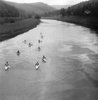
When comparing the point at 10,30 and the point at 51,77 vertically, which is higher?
the point at 51,77

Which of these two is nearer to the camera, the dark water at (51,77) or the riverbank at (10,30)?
the dark water at (51,77)

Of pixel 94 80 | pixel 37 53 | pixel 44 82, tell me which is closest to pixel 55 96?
pixel 44 82

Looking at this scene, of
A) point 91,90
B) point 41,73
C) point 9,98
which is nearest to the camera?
point 9,98

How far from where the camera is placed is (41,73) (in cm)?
3025

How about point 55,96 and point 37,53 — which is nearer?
point 55,96

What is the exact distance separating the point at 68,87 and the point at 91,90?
2842 mm

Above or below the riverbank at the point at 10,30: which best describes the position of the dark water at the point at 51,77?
above

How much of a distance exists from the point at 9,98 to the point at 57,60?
17.2 m

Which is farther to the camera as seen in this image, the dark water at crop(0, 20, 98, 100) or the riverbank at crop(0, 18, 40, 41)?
the riverbank at crop(0, 18, 40, 41)

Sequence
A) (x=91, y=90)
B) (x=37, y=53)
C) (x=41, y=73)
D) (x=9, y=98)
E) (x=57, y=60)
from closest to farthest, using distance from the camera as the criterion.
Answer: (x=9, y=98), (x=91, y=90), (x=41, y=73), (x=57, y=60), (x=37, y=53)

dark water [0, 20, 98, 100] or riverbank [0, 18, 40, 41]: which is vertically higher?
dark water [0, 20, 98, 100]

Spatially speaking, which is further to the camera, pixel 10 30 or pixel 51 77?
pixel 10 30

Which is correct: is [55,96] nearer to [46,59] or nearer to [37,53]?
[46,59]


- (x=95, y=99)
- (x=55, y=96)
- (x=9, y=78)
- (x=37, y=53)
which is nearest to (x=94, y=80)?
(x=95, y=99)
